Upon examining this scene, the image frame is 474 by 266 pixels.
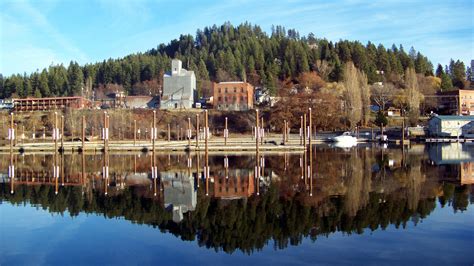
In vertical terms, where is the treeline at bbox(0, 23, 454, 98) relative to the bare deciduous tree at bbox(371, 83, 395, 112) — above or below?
above

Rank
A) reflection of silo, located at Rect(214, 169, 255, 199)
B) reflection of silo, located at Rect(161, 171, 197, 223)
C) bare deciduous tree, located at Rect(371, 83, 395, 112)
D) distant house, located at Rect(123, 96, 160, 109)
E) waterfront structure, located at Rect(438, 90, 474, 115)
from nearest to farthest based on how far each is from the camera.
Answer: reflection of silo, located at Rect(161, 171, 197, 223) → reflection of silo, located at Rect(214, 169, 255, 199) → bare deciduous tree, located at Rect(371, 83, 395, 112) → waterfront structure, located at Rect(438, 90, 474, 115) → distant house, located at Rect(123, 96, 160, 109)

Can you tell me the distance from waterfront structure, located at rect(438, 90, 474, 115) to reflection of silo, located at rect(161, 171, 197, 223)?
7989cm

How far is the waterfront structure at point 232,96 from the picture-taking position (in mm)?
87688

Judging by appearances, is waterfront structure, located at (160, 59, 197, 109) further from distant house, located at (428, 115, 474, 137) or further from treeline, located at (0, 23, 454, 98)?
distant house, located at (428, 115, 474, 137)

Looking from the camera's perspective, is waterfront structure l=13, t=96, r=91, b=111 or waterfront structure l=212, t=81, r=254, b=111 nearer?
waterfront structure l=212, t=81, r=254, b=111

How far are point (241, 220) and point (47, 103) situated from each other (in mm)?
85572

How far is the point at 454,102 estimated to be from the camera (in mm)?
91250

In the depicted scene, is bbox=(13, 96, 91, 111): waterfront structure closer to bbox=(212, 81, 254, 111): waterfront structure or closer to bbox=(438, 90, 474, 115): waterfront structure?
bbox=(212, 81, 254, 111): waterfront structure

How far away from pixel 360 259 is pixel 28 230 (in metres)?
8.45

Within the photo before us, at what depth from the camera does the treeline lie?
107750 millimetres

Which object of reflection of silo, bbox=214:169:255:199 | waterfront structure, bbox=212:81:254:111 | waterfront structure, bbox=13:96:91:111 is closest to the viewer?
reflection of silo, bbox=214:169:255:199

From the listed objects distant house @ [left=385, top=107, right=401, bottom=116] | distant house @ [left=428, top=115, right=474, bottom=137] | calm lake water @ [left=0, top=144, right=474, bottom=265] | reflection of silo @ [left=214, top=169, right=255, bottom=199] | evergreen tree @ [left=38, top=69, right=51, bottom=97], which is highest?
evergreen tree @ [left=38, top=69, right=51, bottom=97]

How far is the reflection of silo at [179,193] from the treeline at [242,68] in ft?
246

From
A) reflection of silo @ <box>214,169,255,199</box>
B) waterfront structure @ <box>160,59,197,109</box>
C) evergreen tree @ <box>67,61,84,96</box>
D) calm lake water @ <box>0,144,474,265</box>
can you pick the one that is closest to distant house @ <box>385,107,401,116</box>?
waterfront structure @ <box>160,59,197,109</box>
